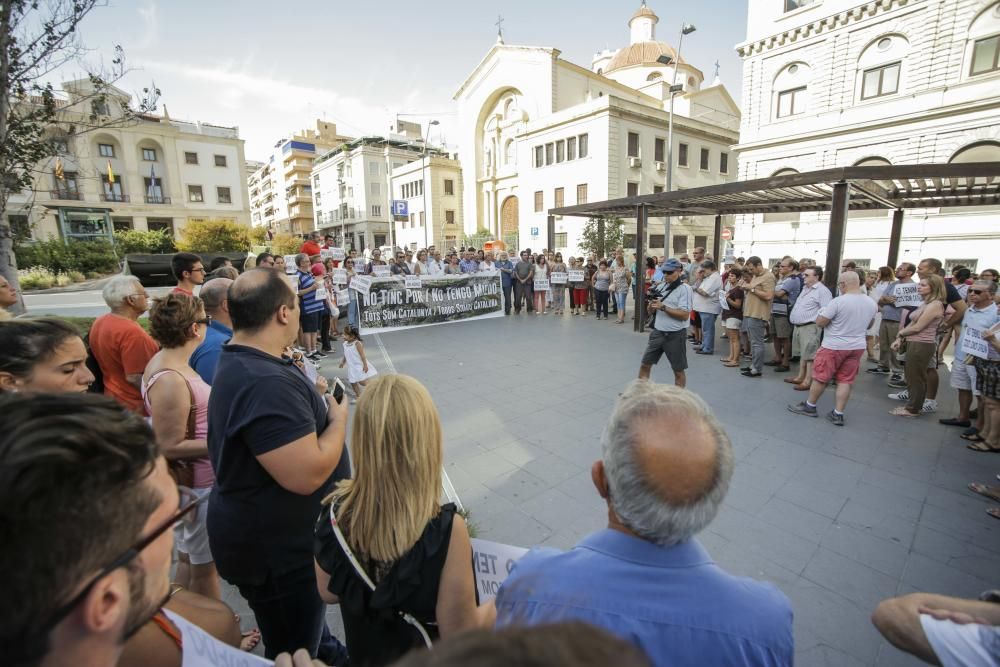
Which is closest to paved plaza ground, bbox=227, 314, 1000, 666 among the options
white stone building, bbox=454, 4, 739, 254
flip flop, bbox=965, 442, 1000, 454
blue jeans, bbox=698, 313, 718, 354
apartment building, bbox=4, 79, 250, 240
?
flip flop, bbox=965, 442, 1000, 454

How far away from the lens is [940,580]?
2953mm

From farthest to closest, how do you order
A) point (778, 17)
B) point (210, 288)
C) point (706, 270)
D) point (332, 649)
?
point (778, 17)
point (706, 270)
point (210, 288)
point (332, 649)

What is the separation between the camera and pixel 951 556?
318 cm

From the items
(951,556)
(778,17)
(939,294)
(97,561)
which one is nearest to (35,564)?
(97,561)

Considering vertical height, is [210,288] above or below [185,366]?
above

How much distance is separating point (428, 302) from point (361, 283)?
77.4 inches

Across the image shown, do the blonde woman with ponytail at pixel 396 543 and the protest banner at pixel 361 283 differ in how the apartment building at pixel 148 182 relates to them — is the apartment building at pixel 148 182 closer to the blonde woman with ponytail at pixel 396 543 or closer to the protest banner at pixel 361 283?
the protest banner at pixel 361 283

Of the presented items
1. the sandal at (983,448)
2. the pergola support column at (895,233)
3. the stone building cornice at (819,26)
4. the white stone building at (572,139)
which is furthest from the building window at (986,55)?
the sandal at (983,448)

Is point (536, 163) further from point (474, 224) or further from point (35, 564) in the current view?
point (35, 564)

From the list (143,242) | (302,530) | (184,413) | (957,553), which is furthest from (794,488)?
(143,242)

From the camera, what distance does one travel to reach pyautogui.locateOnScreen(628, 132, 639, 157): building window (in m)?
31.0

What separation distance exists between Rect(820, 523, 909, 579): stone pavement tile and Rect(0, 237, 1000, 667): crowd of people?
2.27 metres

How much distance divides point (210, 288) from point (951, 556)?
586 cm

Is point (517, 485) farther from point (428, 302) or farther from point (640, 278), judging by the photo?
point (640, 278)
